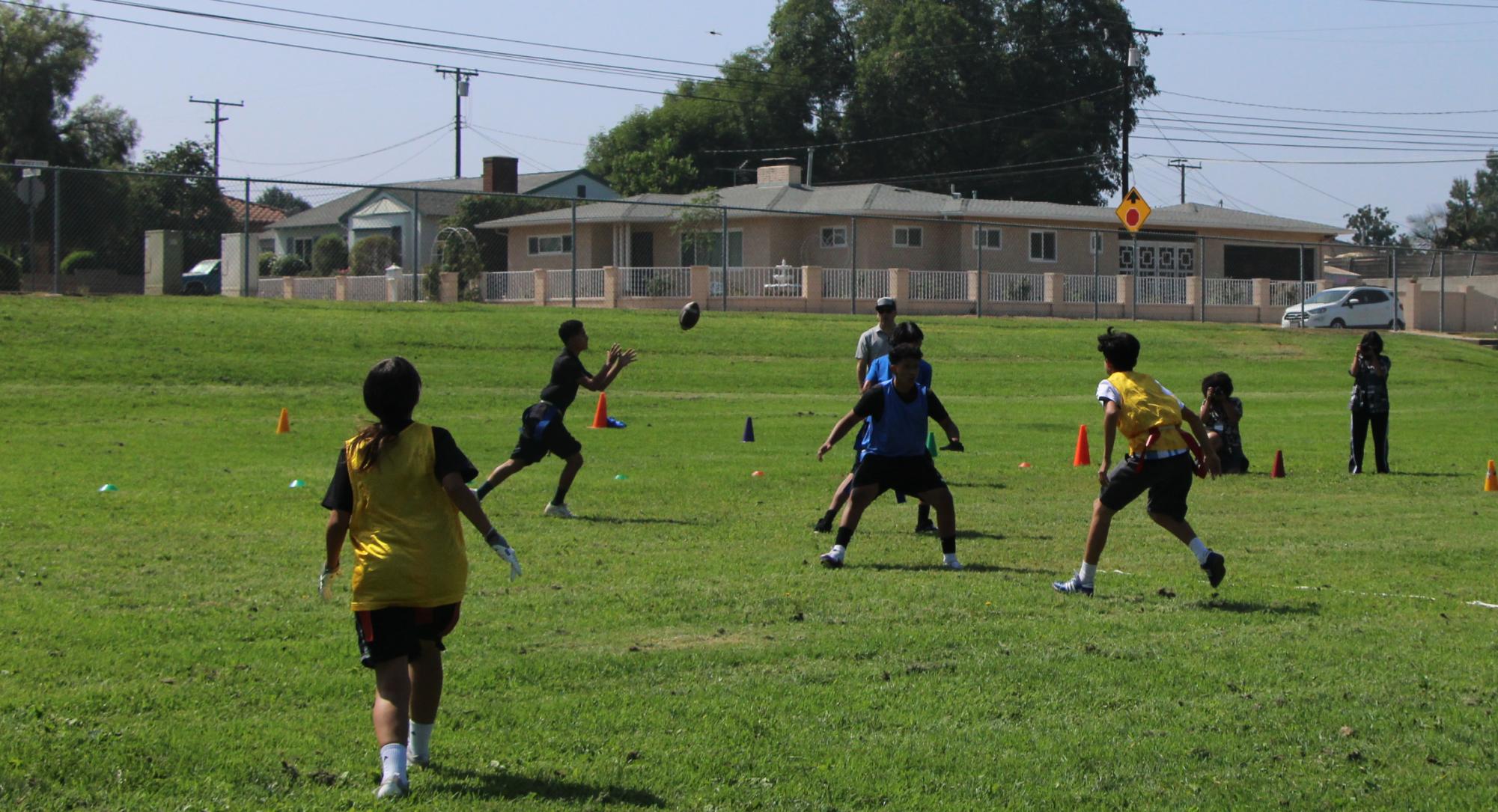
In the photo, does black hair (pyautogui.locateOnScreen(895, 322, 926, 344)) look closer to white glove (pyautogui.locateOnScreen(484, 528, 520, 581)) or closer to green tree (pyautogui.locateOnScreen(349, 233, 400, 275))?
white glove (pyautogui.locateOnScreen(484, 528, 520, 581))

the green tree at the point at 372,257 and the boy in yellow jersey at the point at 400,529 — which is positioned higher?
the green tree at the point at 372,257

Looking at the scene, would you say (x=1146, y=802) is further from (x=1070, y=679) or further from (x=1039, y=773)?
(x=1070, y=679)

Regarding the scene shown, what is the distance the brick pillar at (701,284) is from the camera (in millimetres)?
38625

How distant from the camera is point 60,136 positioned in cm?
6631

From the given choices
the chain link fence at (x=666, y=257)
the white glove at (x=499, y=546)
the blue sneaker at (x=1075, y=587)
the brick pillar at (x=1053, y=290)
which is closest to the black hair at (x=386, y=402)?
the white glove at (x=499, y=546)

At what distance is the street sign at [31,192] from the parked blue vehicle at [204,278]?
17.3ft

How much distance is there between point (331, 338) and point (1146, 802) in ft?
79.6

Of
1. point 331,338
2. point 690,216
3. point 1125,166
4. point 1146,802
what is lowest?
point 1146,802

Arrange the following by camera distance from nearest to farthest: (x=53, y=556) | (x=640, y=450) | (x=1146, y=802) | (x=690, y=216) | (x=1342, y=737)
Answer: (x=1146, y=802) → (x=1342, y=737) → (x=53, y=556) → (x=640, y=450) → (x=690, y=216)

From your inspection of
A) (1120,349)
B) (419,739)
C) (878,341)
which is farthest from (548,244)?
(419,739)

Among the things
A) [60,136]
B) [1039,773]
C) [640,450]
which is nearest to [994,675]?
[1039,773]

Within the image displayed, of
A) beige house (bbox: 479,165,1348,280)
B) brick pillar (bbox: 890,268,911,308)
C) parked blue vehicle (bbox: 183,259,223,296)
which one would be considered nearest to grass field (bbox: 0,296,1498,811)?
parked blue vehicle (bbox: 183,259,223,296)

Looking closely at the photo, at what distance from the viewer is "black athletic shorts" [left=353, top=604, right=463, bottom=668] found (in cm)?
560

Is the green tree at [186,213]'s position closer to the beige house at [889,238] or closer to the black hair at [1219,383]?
the beige house at [889,238]
